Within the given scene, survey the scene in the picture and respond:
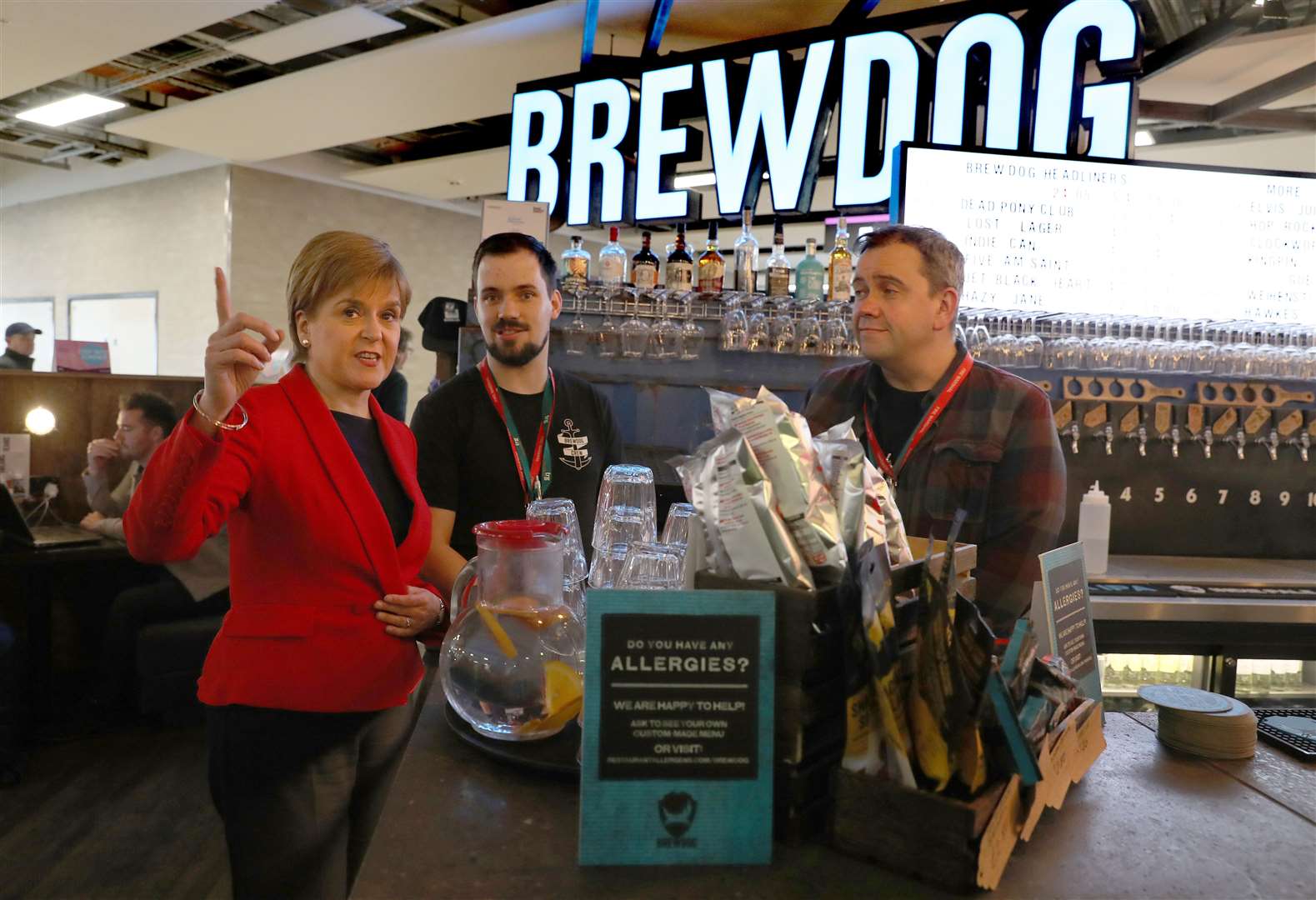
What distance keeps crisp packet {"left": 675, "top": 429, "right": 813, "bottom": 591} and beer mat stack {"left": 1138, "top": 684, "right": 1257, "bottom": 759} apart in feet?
2.49

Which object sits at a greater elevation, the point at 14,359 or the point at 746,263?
the point at 746,263

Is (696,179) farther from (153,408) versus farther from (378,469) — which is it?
(378,469)

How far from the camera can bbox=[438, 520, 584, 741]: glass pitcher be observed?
116 centimetres

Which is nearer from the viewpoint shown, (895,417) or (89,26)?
(895,417)

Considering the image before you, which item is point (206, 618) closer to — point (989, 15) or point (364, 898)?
point (364, 898)

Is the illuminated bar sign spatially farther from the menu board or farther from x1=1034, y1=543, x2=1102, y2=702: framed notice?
x1=1034, y1=543, x2=1102, y2=702: framed notice

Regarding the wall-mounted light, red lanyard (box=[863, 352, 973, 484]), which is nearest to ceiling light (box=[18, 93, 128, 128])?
the wall-mounted light

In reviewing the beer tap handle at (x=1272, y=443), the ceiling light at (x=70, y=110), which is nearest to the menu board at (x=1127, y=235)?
the beer tap handle at (x=1272, y=443)

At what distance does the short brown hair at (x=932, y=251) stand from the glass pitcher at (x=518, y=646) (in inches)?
60.4

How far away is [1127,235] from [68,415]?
4.99m

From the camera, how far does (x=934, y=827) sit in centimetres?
90

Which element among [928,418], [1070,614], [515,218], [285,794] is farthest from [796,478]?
[515,218]

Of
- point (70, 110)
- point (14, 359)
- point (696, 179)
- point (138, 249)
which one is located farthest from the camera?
point (138, 249)

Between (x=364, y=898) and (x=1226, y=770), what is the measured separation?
3.85 ft
